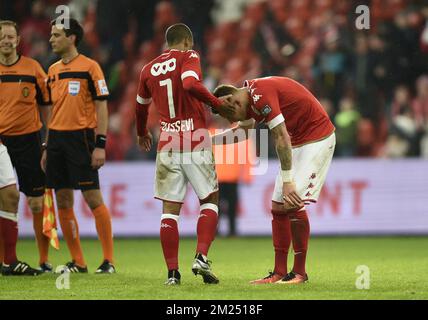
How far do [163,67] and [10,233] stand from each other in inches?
91.8

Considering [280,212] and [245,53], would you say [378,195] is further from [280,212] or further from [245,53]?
[280,212]

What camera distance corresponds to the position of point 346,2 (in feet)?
52.5

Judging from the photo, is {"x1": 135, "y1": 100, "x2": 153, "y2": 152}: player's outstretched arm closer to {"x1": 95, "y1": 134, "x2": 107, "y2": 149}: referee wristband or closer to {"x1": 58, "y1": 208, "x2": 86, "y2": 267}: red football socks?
{"x1": 95, "y1": 134, "x2": 107, "y2": 149}: referee wristband

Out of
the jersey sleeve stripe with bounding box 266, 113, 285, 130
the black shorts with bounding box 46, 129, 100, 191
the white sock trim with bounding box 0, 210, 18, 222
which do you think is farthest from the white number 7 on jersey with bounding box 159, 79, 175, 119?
the white sock trim with bounding box 0, 210, 18, 222

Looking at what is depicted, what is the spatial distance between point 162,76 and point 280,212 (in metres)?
1.48

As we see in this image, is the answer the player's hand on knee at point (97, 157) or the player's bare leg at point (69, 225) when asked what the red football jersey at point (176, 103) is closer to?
the player's hand on knee at point (97, 157)

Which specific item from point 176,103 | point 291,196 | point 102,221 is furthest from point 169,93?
point 102,221

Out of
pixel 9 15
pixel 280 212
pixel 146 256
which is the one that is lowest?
pixel 146 256

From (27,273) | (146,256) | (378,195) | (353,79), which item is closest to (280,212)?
(27,273)

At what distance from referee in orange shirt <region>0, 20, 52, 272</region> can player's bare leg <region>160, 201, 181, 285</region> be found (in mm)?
2024

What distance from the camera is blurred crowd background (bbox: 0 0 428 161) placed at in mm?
14703

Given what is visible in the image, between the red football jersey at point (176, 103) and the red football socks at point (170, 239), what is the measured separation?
22.9 inches

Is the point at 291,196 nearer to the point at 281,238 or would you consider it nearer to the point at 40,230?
the point at 281,238
